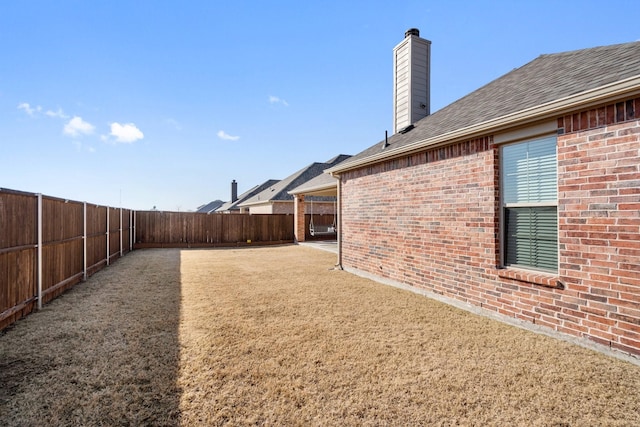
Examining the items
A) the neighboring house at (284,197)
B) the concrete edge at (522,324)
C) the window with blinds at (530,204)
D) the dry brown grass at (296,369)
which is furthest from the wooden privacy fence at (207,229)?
the window with blinds at (530,204)

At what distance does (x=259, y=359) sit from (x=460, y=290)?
3.46 metres

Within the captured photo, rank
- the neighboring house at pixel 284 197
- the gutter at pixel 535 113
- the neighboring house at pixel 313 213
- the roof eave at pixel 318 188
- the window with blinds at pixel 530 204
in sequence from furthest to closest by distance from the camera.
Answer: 1. the neighboring house at pixel 284 197
2. the neighboring house at pixel 313 213
3. the roof eave at pixel 318 188
4. the window with blinds at pixel 530 204
5. the gutter at pixel 535 113

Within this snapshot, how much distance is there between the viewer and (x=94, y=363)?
3.00 metres

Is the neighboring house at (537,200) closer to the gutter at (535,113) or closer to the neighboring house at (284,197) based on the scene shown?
the gutter at (535,113)

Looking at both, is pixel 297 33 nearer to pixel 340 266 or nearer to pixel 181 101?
pixel 181 101

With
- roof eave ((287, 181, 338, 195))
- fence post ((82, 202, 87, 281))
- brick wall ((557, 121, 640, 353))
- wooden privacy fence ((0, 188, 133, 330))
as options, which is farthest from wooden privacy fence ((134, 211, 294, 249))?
brick wall ((557, 121, 640, 353))

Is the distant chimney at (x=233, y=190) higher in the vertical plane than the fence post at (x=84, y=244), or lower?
higher

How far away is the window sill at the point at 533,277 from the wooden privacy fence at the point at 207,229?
1310 cm

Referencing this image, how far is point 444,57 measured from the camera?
9.10 meters

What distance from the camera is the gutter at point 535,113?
9.87ft

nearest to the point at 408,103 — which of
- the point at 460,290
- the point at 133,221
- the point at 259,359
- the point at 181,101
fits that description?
the point at 460,290

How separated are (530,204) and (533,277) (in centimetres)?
98

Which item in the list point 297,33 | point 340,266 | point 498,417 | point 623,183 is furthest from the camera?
point 297,33

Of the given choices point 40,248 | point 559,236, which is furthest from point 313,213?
point 559,236
